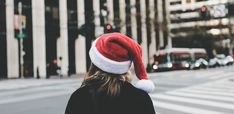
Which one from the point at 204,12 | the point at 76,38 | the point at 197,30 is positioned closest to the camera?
the point at 204,12

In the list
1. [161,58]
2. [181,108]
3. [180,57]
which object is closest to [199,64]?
[180,57]

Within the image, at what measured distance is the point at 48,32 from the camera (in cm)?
4006

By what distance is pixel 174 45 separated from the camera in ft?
243

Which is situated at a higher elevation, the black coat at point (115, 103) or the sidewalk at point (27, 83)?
the black coat at point (115, 103)

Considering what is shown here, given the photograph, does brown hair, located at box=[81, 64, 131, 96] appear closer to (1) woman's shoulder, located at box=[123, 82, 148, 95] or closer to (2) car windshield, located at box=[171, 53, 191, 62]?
(1) woman's shoulder, located at box=[123, 82, 148, 95]

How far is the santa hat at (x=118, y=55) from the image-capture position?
102 inches

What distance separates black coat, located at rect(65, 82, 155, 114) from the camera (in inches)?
98.8

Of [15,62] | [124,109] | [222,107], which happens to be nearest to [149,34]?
Result: [15,62]

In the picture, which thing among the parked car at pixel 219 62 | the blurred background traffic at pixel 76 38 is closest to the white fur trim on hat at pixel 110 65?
the blurred background traffic at pixel 76 38

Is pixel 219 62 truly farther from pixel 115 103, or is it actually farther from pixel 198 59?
pixel 115 103

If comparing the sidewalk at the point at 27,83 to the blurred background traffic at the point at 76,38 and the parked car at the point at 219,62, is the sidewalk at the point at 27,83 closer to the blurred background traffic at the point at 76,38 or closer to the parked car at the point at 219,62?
the blurred background traffic at the point at 76,38

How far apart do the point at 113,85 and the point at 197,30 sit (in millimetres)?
71566

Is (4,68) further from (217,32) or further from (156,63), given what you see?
(217,32)

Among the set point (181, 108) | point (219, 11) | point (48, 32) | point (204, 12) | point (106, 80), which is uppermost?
point (219, 11)
